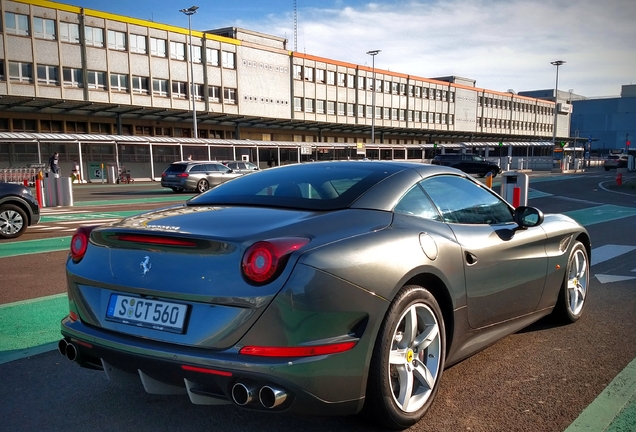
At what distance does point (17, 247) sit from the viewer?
952 centimetres

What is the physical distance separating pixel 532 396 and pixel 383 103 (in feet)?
242

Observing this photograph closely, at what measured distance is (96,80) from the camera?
46312 mm

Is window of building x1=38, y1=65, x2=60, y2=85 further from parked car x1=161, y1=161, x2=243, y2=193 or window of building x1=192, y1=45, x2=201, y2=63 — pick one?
parked car x1=161, y1=161, x2=243, y2=193

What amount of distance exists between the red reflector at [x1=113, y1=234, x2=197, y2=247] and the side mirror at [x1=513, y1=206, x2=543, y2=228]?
252cm

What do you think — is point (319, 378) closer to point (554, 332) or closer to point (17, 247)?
point (554, 332)

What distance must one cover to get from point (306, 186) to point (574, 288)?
110 inches

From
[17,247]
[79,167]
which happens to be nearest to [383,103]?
[79,167]

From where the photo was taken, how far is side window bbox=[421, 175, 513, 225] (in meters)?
3.68

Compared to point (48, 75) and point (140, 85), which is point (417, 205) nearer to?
point (48, 75)

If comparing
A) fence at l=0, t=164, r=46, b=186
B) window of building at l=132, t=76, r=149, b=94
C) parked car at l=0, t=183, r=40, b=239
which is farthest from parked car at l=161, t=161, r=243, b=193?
window of building at l=132, t=76, r=149, b=94

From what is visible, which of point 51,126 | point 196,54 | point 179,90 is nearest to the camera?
point 51,126

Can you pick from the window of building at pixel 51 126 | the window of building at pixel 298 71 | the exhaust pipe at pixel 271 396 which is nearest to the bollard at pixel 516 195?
the exhaust pipe at pixel 271 396

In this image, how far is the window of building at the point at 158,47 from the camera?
4944cm

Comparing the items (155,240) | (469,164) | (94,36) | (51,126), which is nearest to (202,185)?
(469,164)
